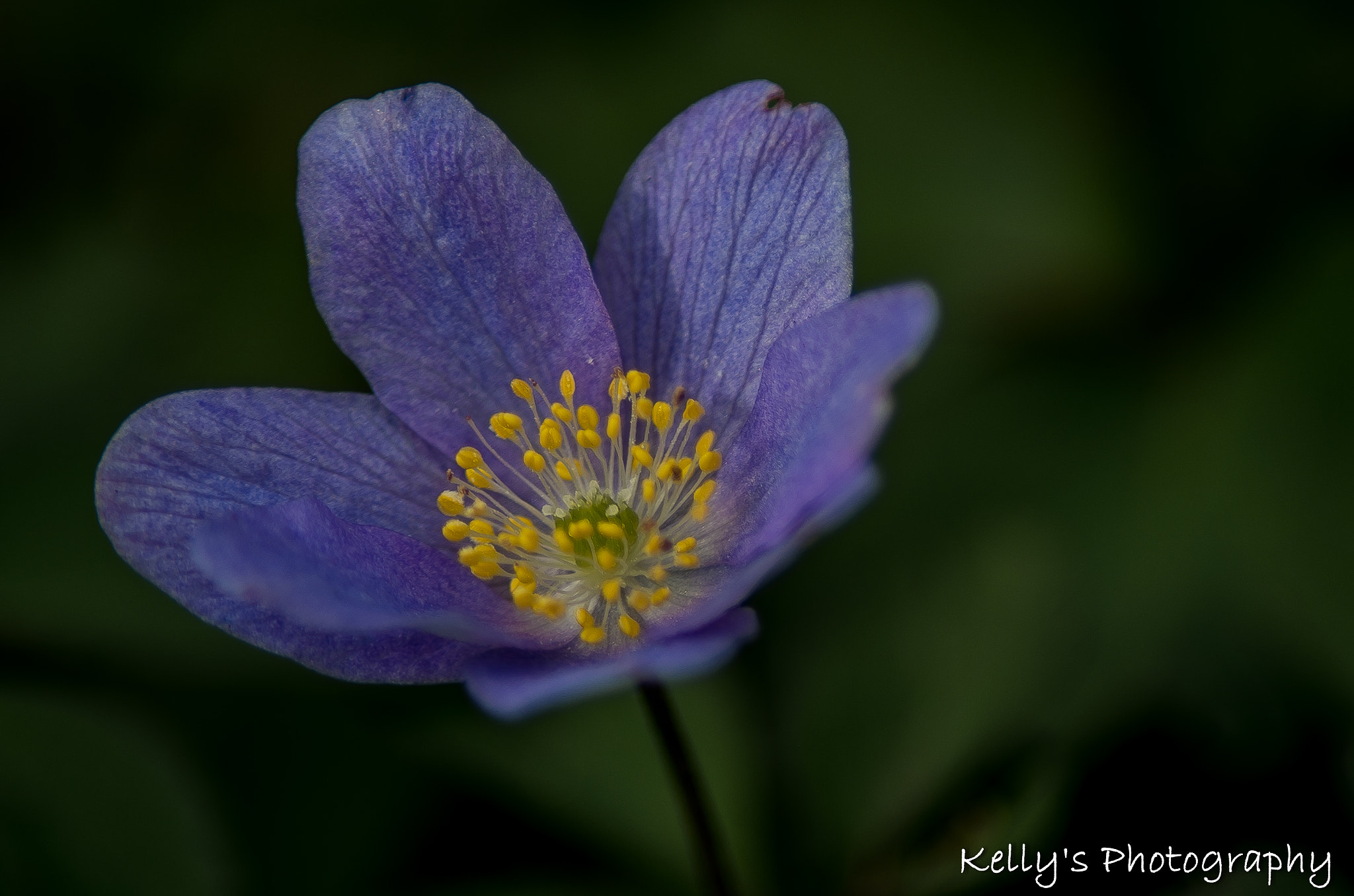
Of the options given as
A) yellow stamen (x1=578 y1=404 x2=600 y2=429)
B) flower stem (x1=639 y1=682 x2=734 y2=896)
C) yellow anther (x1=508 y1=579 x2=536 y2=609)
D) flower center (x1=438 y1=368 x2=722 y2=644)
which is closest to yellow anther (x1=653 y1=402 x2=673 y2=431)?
flower center (x1=438 y1=368 x2=722 y2=644)

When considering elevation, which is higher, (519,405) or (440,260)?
(440,260)

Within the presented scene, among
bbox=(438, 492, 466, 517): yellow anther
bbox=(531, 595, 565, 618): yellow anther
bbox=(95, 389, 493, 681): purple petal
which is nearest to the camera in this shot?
bbox=(95, 389, 493, 681): purple petal

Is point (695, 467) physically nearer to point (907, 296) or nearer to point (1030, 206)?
point (907, 296)

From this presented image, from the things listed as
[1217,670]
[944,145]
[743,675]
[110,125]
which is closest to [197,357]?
[110,125]

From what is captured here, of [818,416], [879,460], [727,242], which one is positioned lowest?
[879,460]

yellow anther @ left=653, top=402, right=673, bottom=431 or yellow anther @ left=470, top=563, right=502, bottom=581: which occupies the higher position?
yellow anther @ left=653, top=402, right=673, bottom=431

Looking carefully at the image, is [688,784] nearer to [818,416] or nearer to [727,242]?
[818,416]

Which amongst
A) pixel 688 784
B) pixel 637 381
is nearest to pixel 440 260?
pixel 637 381

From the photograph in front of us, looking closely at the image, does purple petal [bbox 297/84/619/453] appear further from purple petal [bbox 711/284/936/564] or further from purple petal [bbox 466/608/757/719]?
purple petal [bbox 466/608/757/719]
